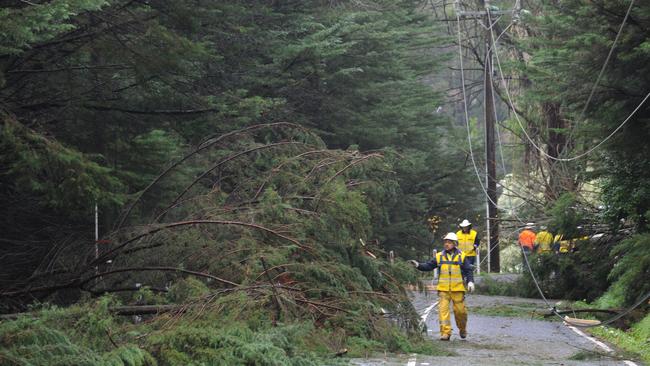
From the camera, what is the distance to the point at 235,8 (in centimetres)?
2025

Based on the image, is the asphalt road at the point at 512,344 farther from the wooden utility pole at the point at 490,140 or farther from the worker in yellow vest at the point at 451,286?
the wooden utility pole at the point at 490,140

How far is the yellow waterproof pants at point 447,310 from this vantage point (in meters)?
16.9

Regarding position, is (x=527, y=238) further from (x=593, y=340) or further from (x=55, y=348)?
(x=55, y=348)

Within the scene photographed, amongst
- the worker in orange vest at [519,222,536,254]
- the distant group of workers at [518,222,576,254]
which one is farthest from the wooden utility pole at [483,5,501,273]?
the worker in orange vest at [519,222,536,254]

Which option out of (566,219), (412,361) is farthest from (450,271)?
(566,219)

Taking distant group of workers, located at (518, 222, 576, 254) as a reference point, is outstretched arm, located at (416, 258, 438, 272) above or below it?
above

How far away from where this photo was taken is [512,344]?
1667 cm

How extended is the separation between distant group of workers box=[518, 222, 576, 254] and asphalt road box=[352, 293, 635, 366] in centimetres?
304

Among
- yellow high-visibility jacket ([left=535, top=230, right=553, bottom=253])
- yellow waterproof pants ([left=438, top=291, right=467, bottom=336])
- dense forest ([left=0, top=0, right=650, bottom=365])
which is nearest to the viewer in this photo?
dense forest ([left=0, top=0, right=650, bottom=365])

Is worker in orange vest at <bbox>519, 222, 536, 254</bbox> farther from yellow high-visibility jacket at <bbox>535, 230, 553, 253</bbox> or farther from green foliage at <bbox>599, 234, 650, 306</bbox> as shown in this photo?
green foliage at <bbox>599, 234, 650, 306</bbox>

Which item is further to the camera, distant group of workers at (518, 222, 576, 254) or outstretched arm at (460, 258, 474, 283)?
distant group of workers at (518, 222, 576, 254)

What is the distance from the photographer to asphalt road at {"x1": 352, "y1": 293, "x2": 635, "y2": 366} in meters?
13.9

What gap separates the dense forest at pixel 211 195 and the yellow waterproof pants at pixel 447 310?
3.83ft

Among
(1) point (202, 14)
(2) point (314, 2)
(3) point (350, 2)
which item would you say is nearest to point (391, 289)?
(1) point (202, 14)
